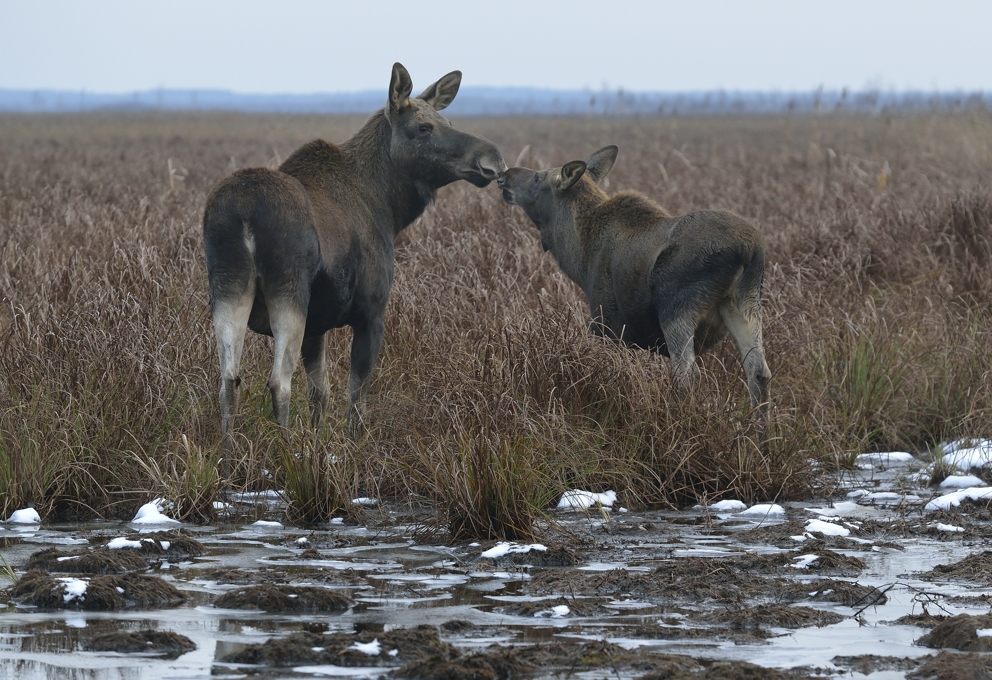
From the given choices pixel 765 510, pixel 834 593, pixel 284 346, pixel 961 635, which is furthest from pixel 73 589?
pixel 765 510

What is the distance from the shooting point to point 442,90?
9.25 m

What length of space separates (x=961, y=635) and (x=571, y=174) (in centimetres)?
534

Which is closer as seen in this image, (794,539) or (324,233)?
(794,539)

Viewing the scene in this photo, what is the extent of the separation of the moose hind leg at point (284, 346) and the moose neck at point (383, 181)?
4.34ft

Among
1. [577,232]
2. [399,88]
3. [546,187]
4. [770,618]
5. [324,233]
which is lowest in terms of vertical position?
[770,618]

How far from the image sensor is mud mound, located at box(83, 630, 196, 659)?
4656 mm

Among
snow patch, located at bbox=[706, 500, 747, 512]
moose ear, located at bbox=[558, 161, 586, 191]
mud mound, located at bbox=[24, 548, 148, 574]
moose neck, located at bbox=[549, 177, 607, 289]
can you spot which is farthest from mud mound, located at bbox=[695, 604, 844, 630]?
moose ear, located at bbox=[558, 161, 586, 191]

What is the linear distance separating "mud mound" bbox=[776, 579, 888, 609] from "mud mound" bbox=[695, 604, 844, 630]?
223 mm

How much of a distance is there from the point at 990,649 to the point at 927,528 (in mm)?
2335

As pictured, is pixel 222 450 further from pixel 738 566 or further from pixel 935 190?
pixel 935 190

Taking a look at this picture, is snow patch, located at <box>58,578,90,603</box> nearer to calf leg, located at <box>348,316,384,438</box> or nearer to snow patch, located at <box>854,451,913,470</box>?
calf leg, located at <box>348,316,384,438</box>

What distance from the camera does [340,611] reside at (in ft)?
17.1

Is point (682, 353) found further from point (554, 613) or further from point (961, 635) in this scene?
point (961, 635)

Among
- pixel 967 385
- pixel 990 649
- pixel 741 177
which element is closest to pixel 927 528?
pixel 990 649
